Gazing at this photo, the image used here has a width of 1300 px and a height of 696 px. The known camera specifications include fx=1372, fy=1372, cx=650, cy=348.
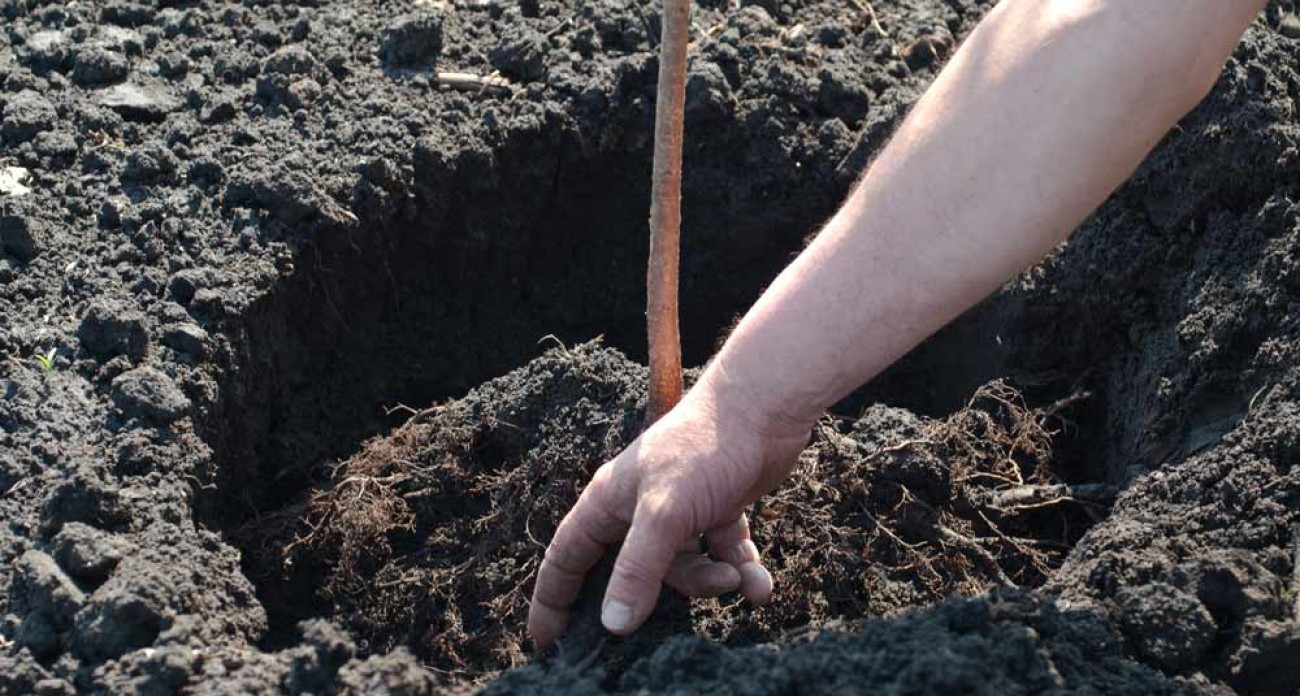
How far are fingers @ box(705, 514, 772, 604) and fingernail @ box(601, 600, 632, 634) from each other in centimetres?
24

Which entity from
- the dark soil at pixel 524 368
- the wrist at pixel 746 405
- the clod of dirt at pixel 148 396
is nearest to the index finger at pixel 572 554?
the dark soil at pixel 524 368

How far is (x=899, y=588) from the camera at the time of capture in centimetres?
250

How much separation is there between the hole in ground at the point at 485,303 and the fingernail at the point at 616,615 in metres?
0.86

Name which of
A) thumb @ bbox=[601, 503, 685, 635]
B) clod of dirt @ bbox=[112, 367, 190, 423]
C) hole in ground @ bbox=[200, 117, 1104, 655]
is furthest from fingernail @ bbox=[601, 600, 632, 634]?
clod of dirt @ bbox=[112, 367, 190, 423]

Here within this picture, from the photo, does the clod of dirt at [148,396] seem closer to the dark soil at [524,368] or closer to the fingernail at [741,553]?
the dark soil at [524,368]

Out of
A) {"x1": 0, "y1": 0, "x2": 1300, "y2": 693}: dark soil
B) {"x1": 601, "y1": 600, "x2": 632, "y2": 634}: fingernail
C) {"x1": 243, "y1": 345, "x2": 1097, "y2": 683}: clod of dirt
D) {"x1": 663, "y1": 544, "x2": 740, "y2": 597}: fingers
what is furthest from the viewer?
{"x1": 243, "y1": 345, "x2": 1097, "y2": 683}: clod of dirt

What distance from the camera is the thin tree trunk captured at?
7.50ft

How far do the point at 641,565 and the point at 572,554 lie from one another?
22 centimetres

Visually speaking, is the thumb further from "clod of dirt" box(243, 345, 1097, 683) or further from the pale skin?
"clod of dirt" box(243, 345, 1097, 683)

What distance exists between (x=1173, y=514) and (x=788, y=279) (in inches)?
Result: 31.9

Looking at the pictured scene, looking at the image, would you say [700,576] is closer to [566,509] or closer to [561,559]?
[561,559]

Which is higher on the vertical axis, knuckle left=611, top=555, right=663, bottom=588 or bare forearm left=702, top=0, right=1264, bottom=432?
bare forearm left=702, top=0, right=1264, bottom=432

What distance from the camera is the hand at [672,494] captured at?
7.05 feet

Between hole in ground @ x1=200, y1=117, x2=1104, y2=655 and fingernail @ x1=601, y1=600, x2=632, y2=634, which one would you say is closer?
fingernail @ x1=601, y1=600, x2=632, y2=634
